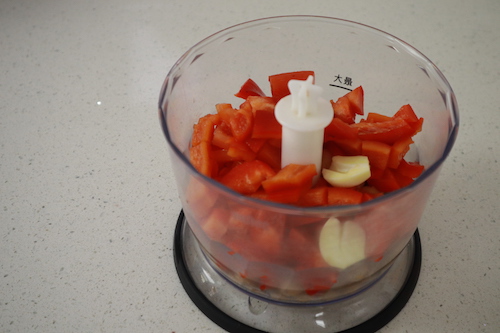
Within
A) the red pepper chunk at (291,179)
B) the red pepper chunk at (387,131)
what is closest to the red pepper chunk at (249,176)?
the red pepper chunk at (291,179)

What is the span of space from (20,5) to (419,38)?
1008 millimetres

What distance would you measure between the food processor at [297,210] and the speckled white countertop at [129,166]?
44 millimetres

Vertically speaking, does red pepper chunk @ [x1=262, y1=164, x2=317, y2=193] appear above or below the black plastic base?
above

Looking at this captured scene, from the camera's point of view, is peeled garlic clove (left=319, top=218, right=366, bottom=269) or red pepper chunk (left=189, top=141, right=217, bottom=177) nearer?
peeled garlic clove (left=319, top=218, right=366, bottom=269)

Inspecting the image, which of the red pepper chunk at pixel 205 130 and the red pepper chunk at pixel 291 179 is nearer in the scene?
the red pepper chunk at pixel 291 179

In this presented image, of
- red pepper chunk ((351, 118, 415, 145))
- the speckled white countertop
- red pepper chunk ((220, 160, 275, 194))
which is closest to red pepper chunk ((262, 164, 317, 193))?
red pepper chunk ((220, 160, 275, 194))

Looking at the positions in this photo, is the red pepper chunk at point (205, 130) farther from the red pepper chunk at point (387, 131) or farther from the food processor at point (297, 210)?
the red pepper chunk at point (387, 131)

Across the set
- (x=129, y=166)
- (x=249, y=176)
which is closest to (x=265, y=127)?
(x=249, y=176)

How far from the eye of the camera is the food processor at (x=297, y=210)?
0.55 meters

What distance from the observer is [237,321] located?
0.67m

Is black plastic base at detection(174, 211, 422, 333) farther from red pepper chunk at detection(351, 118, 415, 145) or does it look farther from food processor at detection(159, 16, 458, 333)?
red pepper chunk at detection(351, 118, 415, 145)

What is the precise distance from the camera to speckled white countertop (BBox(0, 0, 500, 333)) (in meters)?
0.70

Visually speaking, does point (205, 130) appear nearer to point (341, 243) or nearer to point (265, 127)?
point (265, 127)

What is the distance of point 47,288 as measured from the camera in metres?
0.72
